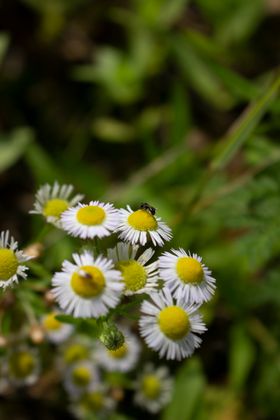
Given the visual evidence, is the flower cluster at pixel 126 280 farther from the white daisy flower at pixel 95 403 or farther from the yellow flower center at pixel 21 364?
the white daisy flower at pixel 95 403

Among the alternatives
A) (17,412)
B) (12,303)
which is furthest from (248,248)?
(17,412)

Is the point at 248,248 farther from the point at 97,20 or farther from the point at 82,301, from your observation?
the point at 97,20

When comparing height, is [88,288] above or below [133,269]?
below

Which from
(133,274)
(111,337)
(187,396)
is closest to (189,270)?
(133,274)

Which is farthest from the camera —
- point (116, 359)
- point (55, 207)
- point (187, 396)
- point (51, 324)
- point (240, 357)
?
point (240, 357)

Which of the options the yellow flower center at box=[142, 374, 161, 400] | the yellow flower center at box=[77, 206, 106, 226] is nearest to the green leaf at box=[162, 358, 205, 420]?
the yellow flower center at box=[142, 374, 161, 400]

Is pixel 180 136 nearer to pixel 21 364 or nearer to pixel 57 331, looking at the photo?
pixel 57 331

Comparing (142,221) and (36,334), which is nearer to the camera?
(142,221)
